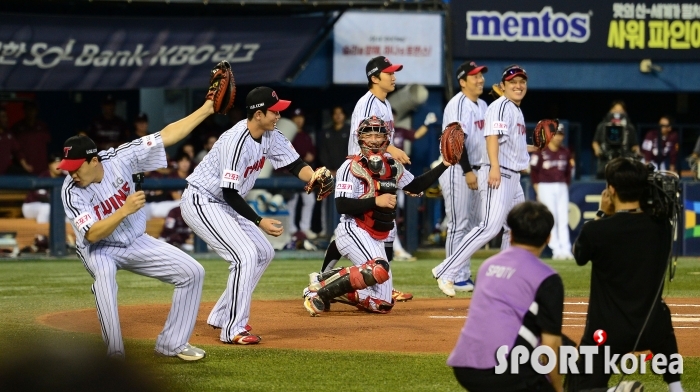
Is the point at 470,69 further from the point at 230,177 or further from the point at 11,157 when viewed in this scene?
the point at 11,157

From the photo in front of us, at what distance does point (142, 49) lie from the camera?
15812mm

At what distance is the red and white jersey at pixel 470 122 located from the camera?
10.6 meters

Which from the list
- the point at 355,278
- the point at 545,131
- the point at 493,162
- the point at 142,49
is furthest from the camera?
the point at 142,49

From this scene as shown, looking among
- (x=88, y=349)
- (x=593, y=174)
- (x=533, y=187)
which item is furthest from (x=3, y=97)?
(x=88, y=349)

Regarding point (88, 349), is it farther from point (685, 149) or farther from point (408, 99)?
point (685, 149)

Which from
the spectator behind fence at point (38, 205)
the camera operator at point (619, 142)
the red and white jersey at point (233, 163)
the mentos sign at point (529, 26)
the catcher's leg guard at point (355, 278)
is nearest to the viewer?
the red and white jersey at point (233, 163)

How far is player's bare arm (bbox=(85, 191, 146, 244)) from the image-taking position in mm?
5910

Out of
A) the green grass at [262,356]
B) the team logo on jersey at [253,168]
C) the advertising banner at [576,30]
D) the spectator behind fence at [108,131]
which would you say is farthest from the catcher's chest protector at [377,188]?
the advertising banner at [576,30]

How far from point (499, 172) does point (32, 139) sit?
8.99 meters

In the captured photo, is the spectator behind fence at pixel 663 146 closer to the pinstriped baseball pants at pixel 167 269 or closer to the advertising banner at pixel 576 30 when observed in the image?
the advertising banner at pixel 576 30

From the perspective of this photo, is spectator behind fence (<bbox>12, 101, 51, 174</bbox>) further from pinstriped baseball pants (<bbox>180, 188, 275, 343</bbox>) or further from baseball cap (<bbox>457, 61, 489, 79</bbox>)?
pinstriped baseball pants (<bbox>180, 188, 275, 343</bbox>)

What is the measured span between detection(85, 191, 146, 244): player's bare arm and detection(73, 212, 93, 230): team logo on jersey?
0.06 meters

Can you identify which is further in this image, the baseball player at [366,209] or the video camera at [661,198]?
the baseball player at [366,209]

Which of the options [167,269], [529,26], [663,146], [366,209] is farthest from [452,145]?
[529,26]
